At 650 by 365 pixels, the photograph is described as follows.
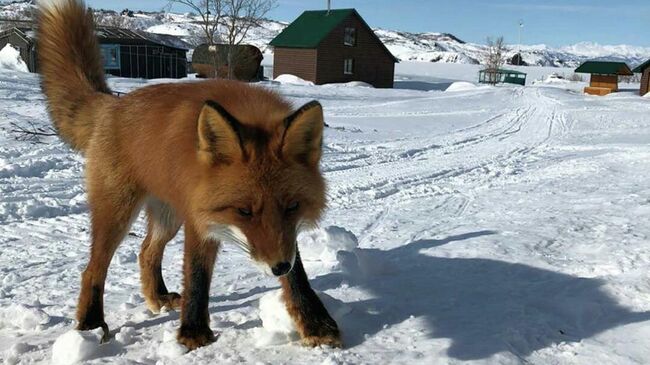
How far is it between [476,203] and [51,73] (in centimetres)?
553

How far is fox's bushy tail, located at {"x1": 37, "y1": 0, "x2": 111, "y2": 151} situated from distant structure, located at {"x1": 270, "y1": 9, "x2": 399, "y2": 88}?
4261 centimetres

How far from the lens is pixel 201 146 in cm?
282

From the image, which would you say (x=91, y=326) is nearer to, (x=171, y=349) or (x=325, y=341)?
(x=171, y=349)

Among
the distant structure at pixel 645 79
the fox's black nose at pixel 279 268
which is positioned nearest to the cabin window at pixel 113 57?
the fox's black nose at pixel 279 268

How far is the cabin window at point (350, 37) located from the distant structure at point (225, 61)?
27.0 feet

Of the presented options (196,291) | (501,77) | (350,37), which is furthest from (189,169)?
(501,77)

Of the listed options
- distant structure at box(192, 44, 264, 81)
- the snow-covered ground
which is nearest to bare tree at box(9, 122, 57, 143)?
the snow-covered ground

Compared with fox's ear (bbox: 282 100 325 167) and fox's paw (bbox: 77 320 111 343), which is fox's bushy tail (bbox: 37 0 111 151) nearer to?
fox's paw (bbox: 77 320 111 343)

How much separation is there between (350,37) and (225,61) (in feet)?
48.2

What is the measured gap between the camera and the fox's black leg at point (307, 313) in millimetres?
3098

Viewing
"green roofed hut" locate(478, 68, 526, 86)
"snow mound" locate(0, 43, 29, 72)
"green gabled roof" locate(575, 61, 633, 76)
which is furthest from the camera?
"green roofed hut" locate(478, 68, 526, 86)

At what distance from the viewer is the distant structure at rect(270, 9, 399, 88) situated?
153 ft

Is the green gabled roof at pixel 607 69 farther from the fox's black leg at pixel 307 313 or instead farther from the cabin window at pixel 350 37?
the fox's black leg at pixel 307 313

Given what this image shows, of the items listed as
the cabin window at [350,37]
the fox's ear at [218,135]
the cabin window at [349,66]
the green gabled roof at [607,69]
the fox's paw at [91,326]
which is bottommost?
the fox's paw at [91,326]
